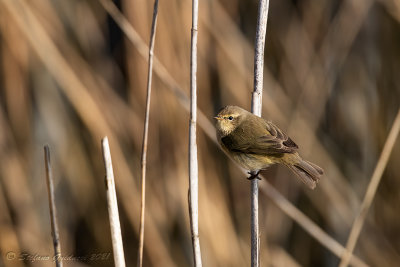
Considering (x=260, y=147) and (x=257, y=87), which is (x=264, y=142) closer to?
(x=260, y=147)

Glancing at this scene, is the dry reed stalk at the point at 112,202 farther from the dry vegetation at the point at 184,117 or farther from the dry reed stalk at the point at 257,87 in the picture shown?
the dry vegetation at the point at 184,117

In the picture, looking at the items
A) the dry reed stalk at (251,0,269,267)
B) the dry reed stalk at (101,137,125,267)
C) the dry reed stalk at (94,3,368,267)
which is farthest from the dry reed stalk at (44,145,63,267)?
the dry reed stalk at (94,3,368,267)

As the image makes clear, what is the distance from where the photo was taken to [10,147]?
275 centimetres

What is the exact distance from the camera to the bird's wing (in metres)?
2.03

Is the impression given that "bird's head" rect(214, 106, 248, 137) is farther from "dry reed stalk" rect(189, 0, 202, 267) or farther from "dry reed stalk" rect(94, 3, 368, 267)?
"dry reed stalk" rect(189, 0, 202, 267)

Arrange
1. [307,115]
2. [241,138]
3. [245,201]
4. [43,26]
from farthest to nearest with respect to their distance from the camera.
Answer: [245,201] < [307,115] < [43,26] < [241,138]

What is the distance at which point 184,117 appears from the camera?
2.73m

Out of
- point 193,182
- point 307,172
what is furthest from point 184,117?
point 193,182

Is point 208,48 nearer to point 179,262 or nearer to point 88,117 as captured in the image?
point 88,117

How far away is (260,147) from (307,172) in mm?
219

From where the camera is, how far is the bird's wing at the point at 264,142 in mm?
2033

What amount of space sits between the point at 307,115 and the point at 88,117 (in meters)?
1.21

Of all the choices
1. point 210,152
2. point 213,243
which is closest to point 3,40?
point 210,152

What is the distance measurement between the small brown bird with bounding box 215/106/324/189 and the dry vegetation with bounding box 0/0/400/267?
0.30 m
